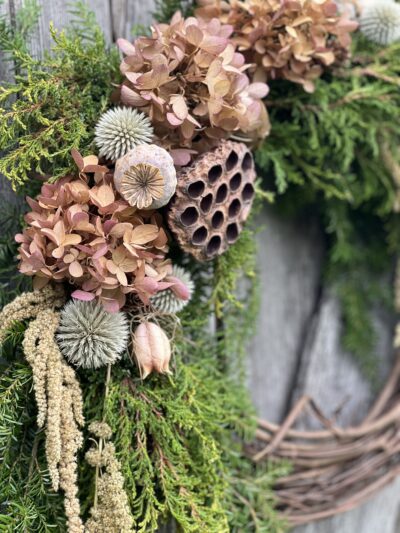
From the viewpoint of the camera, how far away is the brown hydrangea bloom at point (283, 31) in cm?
76

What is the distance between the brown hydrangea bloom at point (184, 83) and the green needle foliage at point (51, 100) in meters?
0.04

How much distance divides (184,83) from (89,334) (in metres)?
0.29

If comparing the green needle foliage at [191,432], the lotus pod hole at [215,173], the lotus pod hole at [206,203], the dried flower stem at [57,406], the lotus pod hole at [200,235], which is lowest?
the green needle foliage at [191,432]

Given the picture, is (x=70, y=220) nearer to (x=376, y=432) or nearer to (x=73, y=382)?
(x=73, y=382)

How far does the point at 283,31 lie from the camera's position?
78 centimetres

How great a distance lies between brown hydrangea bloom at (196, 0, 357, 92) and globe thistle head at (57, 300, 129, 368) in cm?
37

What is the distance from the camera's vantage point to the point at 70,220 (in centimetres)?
63

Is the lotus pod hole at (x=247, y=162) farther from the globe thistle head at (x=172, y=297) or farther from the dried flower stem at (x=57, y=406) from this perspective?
the dried flower stem at (x=57, y=406)

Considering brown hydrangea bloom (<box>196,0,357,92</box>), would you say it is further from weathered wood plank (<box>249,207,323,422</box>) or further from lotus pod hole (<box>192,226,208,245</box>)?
weathered wood plank (<box>249,207,323,422</box>)

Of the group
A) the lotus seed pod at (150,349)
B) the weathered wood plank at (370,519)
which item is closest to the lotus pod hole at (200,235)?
the lotus seed pod at (150,349)

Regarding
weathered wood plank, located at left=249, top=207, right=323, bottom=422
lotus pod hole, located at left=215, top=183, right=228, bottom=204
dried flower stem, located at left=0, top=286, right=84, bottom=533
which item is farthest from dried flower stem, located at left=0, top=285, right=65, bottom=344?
weathered wood plank, located at left=249, top=207, right=323, bottom=422

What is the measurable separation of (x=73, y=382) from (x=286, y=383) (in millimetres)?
621

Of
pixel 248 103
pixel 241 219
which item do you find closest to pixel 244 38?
pixel 248 103

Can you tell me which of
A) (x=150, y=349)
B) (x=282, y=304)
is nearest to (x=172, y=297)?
(x=150, y=349)
